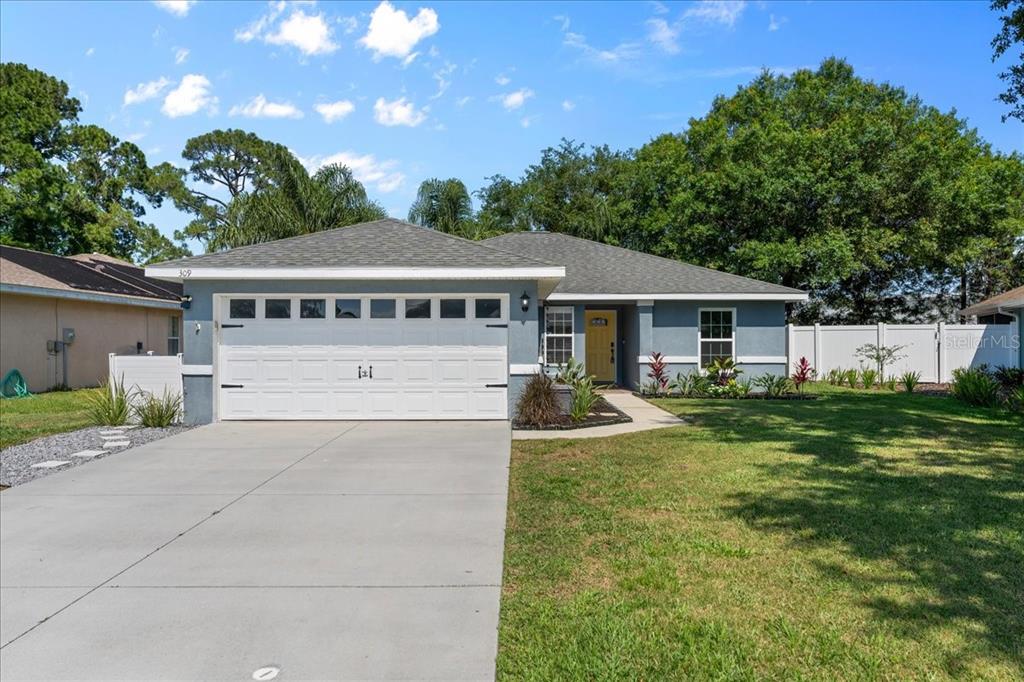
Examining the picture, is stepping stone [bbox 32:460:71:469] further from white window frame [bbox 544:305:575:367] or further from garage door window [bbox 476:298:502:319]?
white window frame [bbox 544:305:575:367]

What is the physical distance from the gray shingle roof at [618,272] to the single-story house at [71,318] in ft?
40.4

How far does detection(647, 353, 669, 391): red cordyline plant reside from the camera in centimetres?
1670

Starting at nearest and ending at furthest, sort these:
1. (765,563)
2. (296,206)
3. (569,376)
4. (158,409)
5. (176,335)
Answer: (765,563), (158,409), (569,376), (296,206), (176,335)

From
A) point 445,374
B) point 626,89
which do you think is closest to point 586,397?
point 445,374

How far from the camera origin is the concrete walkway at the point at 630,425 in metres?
10.0

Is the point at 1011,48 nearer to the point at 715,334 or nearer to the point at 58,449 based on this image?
the point at 715,334

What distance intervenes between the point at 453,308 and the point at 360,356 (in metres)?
1.96

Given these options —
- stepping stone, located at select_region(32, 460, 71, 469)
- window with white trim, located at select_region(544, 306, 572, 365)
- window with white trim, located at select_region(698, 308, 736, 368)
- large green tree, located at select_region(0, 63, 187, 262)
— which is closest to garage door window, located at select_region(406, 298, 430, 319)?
stepping stone, located at select_region(32, 460, 71, 469)

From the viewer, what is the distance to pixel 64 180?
32.2 meters

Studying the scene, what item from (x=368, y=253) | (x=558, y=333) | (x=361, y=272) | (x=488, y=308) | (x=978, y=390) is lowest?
(x=978, y=390)

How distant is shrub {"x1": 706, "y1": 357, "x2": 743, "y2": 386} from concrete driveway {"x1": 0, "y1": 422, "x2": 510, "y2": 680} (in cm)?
998

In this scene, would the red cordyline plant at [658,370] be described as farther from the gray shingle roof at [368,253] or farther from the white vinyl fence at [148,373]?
the white vinyl fence at [148,373]

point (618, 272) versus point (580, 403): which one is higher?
point (618, 272)

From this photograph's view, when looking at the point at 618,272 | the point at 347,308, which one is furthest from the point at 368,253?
the point at 618,272
